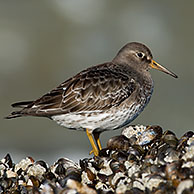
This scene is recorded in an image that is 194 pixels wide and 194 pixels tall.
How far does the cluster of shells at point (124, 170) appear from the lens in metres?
4.70

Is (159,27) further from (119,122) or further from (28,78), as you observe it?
(119,122)

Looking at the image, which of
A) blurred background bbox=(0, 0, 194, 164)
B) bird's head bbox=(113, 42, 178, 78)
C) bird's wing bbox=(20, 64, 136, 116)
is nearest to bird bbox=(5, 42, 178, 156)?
bird's wing bbox=(20, 64, 136, 116)

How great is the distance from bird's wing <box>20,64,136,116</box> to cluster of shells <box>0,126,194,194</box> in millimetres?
612

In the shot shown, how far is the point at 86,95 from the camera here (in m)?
7.19

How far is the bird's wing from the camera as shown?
23.1ft

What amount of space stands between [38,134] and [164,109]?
14.5 ft

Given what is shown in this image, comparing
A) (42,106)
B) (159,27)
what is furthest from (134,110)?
(159,27)

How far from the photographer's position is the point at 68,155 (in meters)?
12.9

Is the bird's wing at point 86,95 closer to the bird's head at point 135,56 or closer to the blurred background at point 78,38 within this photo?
the bird's head at point 135,56

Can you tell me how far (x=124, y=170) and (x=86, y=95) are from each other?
202 centimetres

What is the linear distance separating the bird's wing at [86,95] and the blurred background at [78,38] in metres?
9.12

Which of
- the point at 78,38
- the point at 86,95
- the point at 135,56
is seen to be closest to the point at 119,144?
the point at 86,95

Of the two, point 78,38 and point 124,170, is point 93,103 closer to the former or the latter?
point 124,170

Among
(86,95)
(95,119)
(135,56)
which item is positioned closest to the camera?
(95,119)
